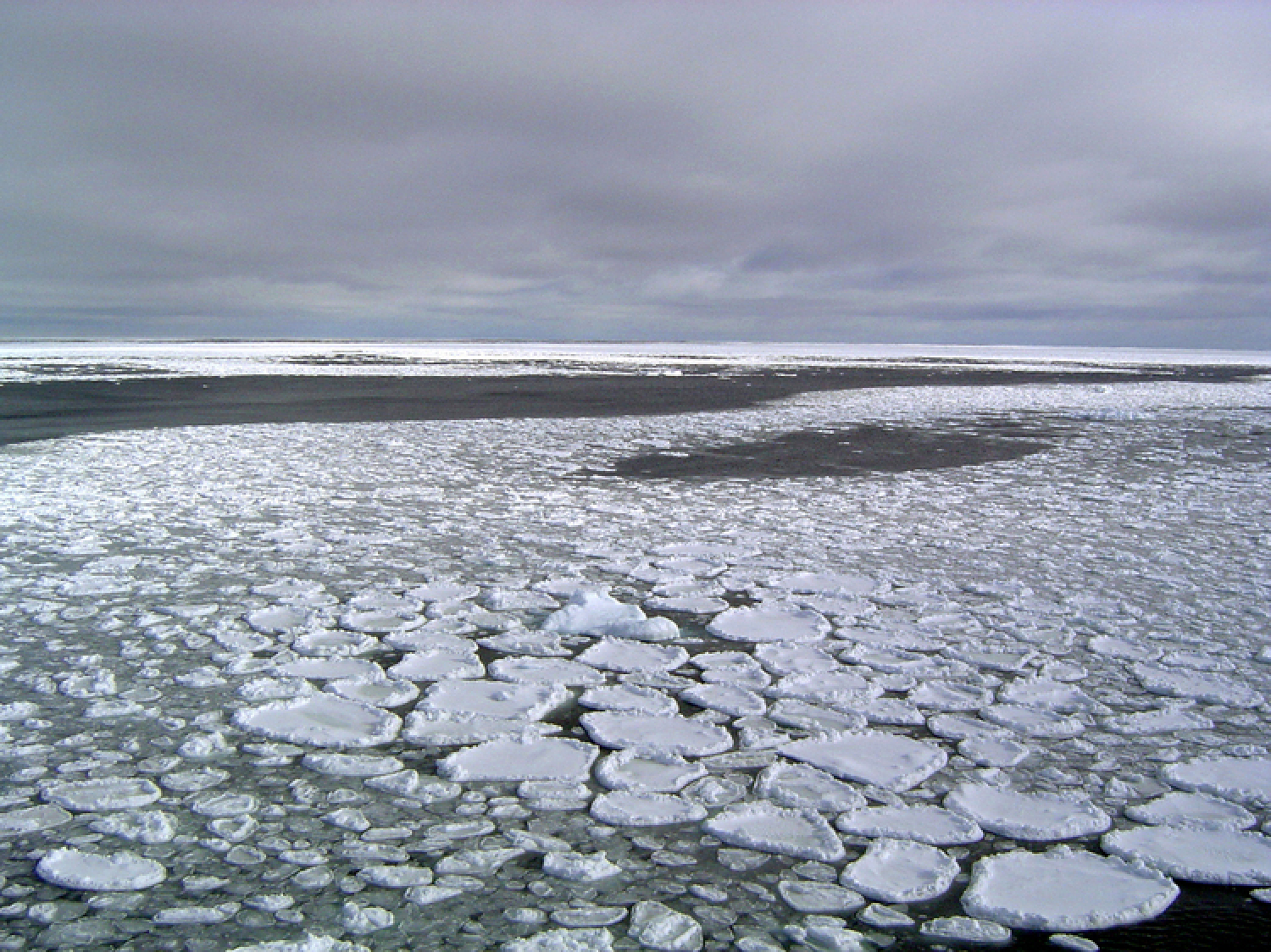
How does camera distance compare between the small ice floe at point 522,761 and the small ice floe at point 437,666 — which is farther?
the small ice floe at point 437,666

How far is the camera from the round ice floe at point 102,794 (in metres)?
2.56

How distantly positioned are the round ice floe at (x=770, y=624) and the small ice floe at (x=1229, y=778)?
5.28 feet

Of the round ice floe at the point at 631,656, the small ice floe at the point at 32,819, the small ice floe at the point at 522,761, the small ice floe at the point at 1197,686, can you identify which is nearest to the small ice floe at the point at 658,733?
the small ice floe at the point at 522,761

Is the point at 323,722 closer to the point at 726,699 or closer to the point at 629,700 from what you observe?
the point at 629,700

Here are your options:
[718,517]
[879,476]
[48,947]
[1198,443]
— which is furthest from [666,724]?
[1198,443]

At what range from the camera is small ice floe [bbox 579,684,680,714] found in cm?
336

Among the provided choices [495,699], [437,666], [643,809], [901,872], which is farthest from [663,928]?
[437,666]

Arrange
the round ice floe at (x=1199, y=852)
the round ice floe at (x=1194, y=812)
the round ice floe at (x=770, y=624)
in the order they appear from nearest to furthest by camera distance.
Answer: the round ice floe at (x=1199, y=852) → the round ice floe at (x=1194, y=812) → the round ice floe at (x=770, y=624)

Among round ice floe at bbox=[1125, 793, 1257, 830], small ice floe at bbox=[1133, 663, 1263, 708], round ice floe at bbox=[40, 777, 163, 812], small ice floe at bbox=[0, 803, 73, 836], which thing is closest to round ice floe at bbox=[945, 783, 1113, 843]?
round ice floe at bbox=[1125, 793, 1257, 830]

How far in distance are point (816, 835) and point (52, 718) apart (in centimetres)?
271

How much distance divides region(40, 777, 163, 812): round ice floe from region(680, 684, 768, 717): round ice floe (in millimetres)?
1870

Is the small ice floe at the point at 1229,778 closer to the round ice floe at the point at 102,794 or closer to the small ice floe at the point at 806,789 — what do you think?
the small ice floe at the point at 806,789

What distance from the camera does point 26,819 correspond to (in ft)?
8.13

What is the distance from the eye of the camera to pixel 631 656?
3934mm
